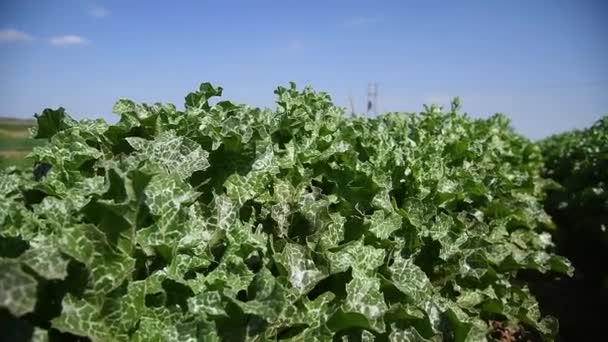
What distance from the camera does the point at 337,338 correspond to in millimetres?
2178

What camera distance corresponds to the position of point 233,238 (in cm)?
213

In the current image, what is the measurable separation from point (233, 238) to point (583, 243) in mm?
6837

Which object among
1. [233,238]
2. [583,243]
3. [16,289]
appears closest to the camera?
[16,289]

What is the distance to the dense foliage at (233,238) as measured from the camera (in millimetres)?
1695

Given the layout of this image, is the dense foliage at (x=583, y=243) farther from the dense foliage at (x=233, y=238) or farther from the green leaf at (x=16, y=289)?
the green leaf at (x=16, y=289)

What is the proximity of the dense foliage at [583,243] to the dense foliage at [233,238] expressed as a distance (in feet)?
6.82

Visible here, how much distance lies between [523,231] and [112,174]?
488 cm

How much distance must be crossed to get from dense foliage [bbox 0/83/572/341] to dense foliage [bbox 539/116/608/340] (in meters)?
2.08

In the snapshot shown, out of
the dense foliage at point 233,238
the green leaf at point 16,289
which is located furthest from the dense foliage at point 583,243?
the green leaf at point 16,289

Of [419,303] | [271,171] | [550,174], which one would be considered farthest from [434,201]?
[550,174]

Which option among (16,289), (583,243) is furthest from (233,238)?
(583,243)

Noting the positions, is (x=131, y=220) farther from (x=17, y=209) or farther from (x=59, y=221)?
(x=17, y=209)

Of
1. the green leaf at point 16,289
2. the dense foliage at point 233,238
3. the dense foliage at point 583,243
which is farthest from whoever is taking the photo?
the dense foliage at point 583,243

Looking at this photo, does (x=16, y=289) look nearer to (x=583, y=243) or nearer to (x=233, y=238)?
(x=233, y=238)
